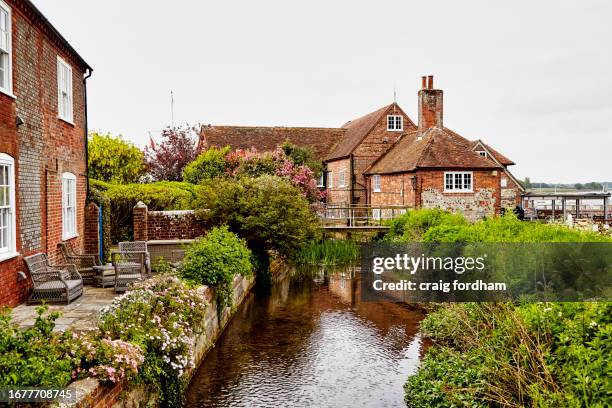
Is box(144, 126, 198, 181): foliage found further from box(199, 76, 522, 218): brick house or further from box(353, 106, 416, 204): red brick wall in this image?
box(353, 106, 416, 204): red brick wall

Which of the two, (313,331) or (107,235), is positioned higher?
(107,235)

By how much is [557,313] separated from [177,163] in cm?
3283

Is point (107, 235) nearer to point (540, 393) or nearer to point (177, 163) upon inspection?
point (540, 393)

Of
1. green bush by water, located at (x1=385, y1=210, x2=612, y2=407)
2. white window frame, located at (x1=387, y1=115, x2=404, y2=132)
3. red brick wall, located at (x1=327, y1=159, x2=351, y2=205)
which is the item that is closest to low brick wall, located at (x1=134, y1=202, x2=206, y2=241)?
green bush by water, located at (x1=385, y1=210, x2=612, y2=407)

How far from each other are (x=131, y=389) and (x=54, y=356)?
1.52m

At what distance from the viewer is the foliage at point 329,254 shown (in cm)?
2570

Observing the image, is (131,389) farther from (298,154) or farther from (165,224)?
(298,154)

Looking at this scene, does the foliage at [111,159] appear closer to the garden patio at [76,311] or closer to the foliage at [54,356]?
the garden patio at [76,311]

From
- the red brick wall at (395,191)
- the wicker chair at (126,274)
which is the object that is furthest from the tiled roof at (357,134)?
the wicker chair at (126,274)

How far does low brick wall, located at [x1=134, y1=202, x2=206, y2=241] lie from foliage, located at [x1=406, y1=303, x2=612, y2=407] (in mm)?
11400

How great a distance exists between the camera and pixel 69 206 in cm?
1487

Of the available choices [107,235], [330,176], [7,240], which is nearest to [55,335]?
[7,240]

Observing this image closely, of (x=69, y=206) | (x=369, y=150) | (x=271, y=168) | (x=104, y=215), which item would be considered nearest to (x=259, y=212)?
(x=104, y=215)

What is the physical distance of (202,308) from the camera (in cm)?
978
